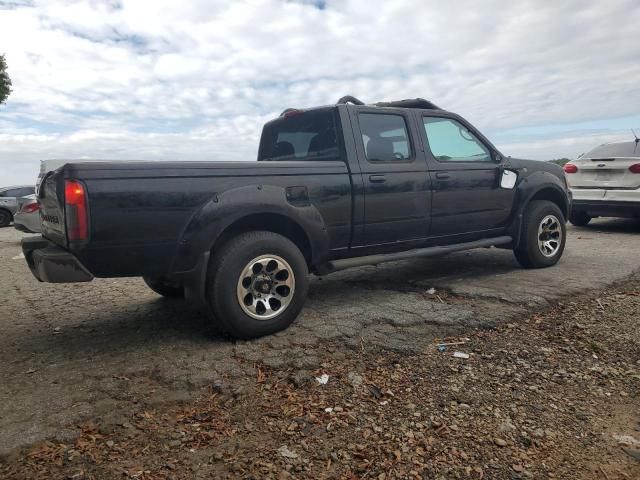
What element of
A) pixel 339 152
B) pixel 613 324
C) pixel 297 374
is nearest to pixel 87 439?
pixel 297 374

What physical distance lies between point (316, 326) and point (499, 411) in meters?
1.60

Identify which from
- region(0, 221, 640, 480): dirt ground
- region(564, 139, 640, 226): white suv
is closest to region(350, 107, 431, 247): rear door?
region(0, 221, 640, 480): dirt ground

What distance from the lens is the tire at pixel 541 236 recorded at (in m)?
5.54

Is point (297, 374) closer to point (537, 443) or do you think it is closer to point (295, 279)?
point (295, 279)

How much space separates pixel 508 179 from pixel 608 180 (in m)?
4.33

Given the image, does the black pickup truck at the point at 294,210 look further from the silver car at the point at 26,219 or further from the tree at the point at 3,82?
the tree at the point at 3,82

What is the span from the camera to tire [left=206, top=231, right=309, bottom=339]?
11.4 feet

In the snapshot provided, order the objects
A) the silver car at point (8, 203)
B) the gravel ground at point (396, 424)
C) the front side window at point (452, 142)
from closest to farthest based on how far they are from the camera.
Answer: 1. the gravel ground at point (396, 424)
2. the front side window at point (452, 142)
3. the silver car at point (8, 203)

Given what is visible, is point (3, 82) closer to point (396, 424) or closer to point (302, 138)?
point (302, 138)

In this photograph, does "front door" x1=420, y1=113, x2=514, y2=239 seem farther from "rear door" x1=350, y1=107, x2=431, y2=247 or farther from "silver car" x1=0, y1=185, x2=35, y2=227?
"silver car" x1=0, y1=185, x2=35, y2=227

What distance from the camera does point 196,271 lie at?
3.46m

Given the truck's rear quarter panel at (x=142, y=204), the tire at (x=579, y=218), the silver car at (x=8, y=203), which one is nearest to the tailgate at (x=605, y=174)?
the tire at (x=579, y=218)

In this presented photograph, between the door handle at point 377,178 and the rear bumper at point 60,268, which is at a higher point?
the door handle at point 377,178

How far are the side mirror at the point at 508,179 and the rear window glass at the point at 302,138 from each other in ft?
6.76
